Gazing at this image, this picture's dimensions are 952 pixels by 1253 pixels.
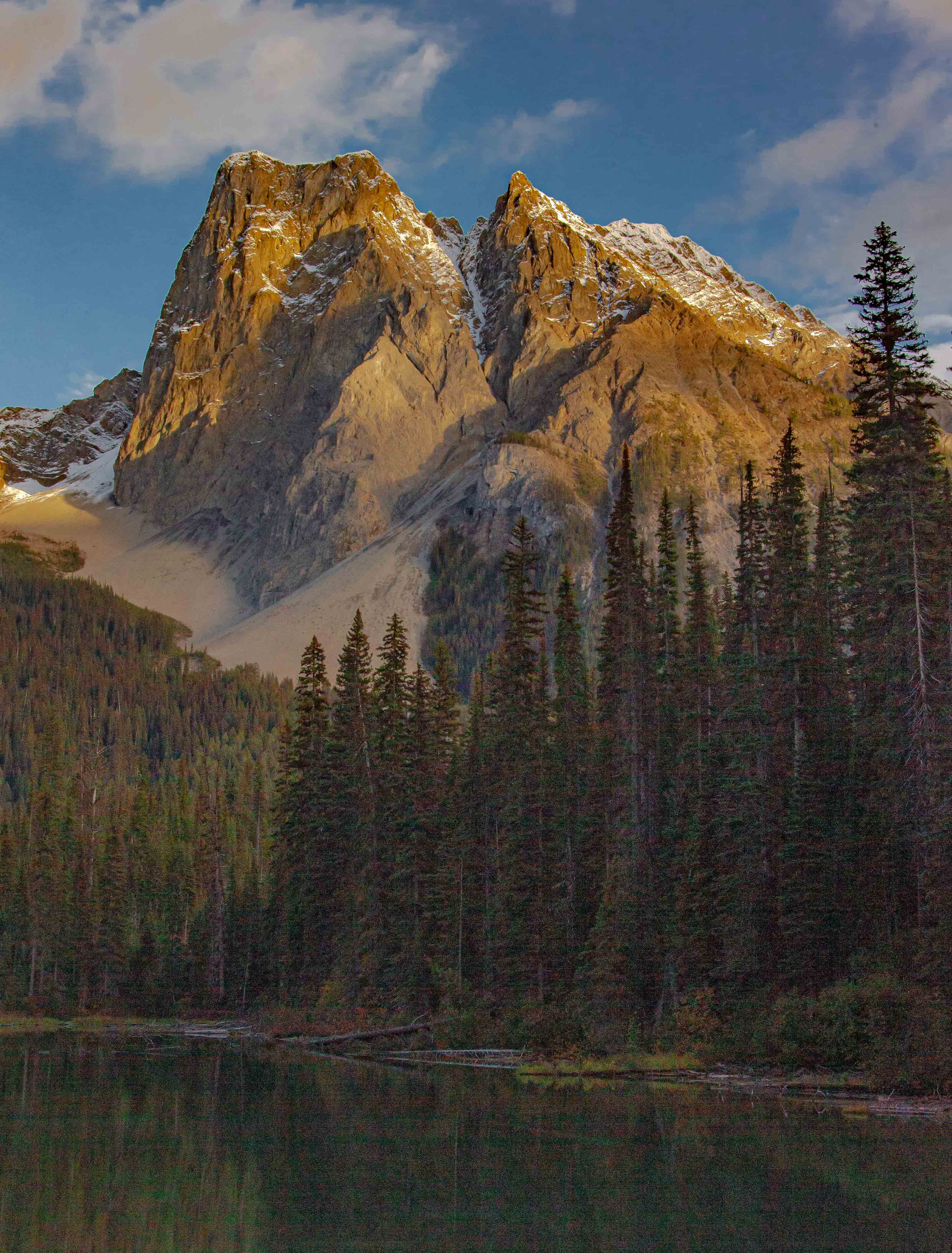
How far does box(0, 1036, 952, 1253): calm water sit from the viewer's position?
18.7 metres

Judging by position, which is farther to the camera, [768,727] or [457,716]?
[457,716]

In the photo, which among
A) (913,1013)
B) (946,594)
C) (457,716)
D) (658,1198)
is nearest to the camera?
(658,1198)

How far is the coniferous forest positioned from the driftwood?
3.84ft

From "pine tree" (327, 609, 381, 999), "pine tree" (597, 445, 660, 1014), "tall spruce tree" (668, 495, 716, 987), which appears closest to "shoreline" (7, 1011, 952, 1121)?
"tall spruce tree" (668, 495, 716, 987)

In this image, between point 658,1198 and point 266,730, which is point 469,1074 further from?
point 266,730

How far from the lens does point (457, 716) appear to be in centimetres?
5700

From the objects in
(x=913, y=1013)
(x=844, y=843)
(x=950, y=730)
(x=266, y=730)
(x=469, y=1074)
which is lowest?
(x=469, y=1074)

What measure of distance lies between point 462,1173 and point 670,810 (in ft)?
77.7

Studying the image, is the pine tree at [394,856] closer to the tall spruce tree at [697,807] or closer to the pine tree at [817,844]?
the tall spruce tree at [697,807]

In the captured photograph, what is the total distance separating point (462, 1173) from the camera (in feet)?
75.3

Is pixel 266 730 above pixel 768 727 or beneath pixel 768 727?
above

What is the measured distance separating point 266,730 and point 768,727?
524ft

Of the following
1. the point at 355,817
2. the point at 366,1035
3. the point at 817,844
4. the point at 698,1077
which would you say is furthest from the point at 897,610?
the point at 355,817

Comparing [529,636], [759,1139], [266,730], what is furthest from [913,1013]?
[266,730]
